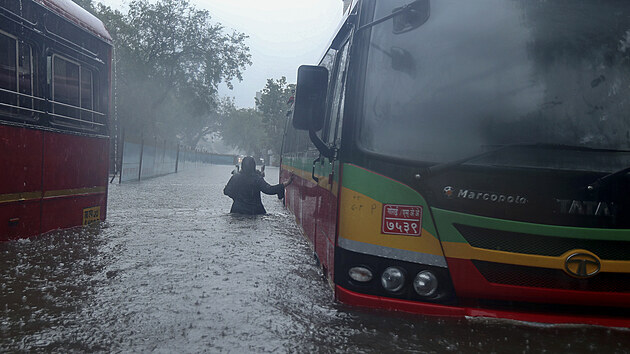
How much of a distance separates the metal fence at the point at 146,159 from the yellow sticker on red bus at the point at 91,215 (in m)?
11.2

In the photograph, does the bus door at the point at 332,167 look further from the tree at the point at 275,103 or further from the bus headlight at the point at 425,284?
the tree at the point at 275,103

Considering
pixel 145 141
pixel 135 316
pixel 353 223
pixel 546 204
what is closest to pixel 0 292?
pixel 135 316

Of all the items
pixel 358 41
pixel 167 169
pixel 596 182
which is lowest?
pixel 167 169

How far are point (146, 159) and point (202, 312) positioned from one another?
20.6 metres

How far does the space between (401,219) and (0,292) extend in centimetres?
340

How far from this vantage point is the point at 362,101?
12.6ft

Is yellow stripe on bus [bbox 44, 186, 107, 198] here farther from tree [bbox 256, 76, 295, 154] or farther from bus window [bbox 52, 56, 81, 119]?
tree [bbox 256, 76, 295, 154]

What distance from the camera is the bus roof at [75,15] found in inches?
269

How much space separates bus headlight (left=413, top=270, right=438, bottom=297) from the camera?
366cm

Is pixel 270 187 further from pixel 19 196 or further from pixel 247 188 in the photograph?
pixel 19 196

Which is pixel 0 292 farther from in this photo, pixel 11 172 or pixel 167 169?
pixel 167 169

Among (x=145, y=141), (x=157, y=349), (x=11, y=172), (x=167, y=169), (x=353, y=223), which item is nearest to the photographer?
(x=157, y=349)

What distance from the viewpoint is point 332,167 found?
14.3 ft

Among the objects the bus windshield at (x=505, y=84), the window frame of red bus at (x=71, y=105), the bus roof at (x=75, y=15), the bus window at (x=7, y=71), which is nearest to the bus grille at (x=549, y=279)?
the bus windshield at (x=505, y=84)
